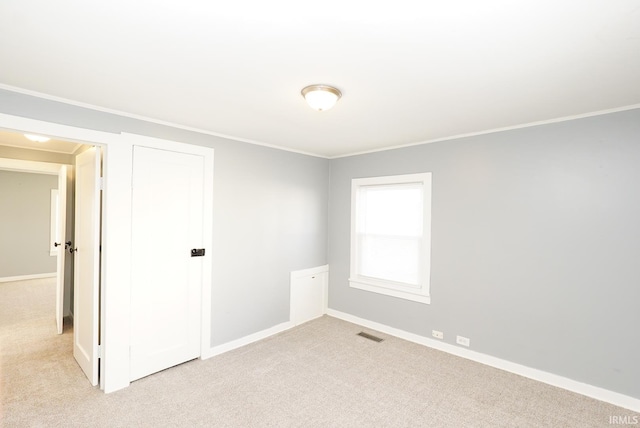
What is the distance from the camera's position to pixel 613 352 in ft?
8.31

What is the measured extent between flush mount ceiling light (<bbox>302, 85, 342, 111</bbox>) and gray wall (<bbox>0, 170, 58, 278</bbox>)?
25.3 ft

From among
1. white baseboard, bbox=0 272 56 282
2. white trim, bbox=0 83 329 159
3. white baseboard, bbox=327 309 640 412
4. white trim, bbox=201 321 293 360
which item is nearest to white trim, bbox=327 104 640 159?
white trim, bbox=0 83 329 159

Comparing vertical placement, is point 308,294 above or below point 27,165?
below

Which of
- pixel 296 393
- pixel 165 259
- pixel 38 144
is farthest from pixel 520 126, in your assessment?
pixel 38 144

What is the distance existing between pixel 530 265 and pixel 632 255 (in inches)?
27.7

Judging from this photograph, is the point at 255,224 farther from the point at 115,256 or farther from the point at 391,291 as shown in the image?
the point at 391,291

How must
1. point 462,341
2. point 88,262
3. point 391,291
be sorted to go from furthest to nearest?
point 391,291, point 462,341, point 88,262

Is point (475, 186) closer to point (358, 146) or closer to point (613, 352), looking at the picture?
point (358, 146)

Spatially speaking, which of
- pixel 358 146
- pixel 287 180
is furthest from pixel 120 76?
pixel 358 146

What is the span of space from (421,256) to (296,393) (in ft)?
6.78

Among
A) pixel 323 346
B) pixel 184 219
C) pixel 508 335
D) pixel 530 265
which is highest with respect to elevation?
pixel 184 219

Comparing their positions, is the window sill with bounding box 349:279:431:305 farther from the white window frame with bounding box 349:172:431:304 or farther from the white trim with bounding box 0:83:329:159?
the white trim with bounding box 0:83:329:159
